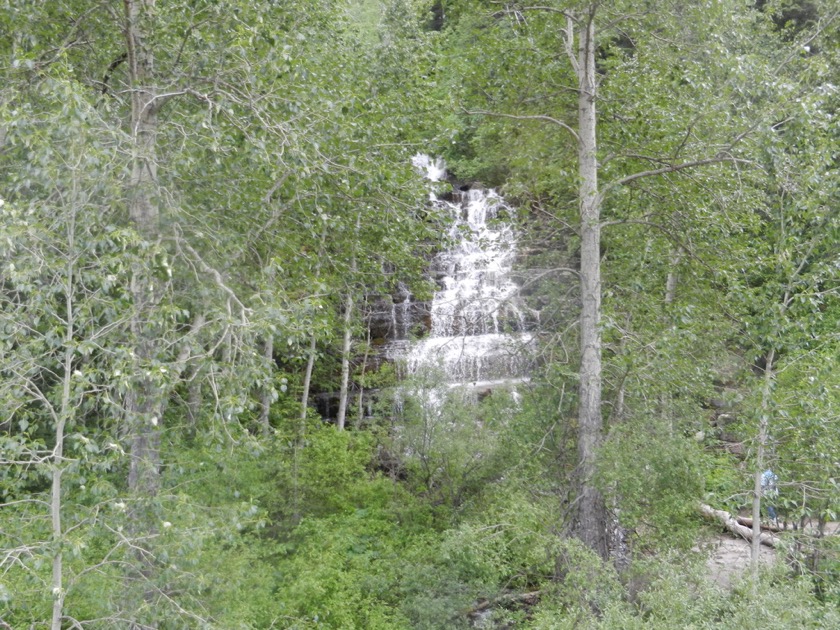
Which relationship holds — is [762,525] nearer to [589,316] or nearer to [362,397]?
[589,316]

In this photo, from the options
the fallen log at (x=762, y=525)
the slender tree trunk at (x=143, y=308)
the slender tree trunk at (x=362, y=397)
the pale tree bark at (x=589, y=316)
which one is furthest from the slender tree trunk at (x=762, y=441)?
the slender tree trunk at (x=362, y=397)

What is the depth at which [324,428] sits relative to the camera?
40.2 ft

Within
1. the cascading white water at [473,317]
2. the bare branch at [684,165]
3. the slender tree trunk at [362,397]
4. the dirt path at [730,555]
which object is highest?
the bare branch at [684,165]

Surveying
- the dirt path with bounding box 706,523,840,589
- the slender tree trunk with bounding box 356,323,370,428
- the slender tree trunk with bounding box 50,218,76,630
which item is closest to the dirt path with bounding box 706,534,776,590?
the dirt path with bounding box 706,523,840,589

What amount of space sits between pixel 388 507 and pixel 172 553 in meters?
6.79

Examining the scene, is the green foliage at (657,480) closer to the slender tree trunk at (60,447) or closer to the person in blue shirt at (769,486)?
the person in blue shirt at (769,486)

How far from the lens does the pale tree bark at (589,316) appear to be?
8445mm

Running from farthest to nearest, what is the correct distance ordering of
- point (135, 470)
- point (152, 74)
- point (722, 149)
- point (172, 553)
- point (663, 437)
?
point (722, 149) → point (663, 437) → point (152, 74) → point (135, 470) → point (172, 553)

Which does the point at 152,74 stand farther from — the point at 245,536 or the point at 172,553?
the point at 245,536

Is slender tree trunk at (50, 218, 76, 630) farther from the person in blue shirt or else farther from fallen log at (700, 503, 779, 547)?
fallen log at (700, 503, 779, 547)

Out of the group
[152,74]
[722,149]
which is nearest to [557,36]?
[722,149]

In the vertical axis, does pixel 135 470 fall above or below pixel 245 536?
above

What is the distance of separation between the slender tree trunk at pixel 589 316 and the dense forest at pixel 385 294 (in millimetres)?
40

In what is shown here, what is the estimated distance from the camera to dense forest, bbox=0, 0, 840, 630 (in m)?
5.02
